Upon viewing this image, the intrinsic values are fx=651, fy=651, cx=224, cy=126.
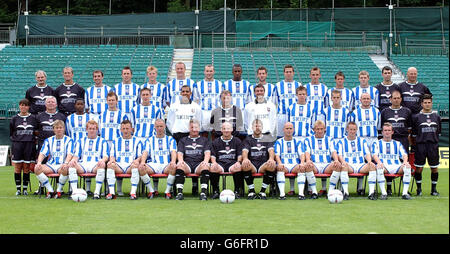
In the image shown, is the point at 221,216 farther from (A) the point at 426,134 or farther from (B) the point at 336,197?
(A) the point at 426,134

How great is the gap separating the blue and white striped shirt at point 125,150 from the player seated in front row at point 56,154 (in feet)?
2.16

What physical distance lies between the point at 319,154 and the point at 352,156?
48 centimetres

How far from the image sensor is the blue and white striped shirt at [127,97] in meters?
10.7

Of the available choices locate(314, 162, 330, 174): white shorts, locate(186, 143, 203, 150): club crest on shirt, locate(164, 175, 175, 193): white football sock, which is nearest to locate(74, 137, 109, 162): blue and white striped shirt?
locate(164, 175, 175, 193): white football sock

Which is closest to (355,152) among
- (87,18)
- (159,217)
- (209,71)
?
(209,71)

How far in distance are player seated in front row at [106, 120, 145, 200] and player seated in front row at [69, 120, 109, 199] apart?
116 mm

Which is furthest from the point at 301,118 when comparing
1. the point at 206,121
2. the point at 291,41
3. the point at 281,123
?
the point at 291,41

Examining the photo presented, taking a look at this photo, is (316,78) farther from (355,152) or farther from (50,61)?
(50,61)

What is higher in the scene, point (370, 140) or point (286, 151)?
point (370, 140)

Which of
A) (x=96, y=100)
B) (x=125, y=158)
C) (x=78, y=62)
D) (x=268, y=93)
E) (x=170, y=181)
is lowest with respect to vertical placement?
(x=170, y=181)

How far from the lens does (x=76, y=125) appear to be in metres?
10.1

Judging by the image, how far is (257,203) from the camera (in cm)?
877

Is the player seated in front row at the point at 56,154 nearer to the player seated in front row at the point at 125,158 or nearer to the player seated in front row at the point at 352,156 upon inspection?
the player seated in front row at the point at 125,158

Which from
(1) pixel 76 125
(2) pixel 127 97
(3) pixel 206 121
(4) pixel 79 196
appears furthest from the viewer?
(2) pixel 127 97
